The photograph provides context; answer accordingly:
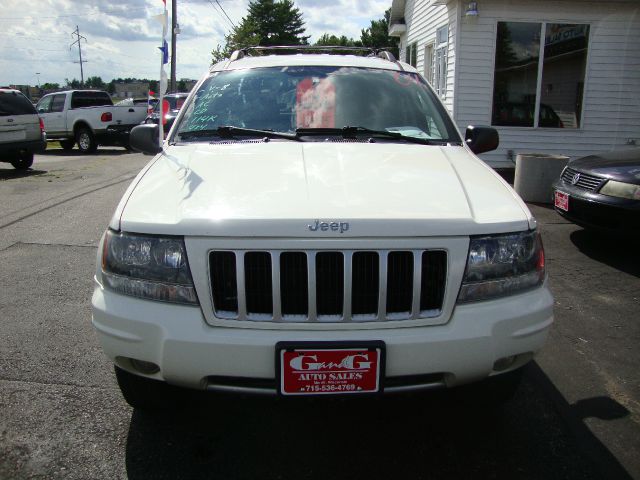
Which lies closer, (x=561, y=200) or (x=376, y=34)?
(x=561, y=200)

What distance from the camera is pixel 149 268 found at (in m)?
2.37

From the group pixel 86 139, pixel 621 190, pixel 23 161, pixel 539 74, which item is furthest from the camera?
pixel 86 139

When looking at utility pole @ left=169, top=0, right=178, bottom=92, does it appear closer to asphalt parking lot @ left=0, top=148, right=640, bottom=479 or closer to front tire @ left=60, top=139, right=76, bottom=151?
front tire @ left=60, top=139, right=76, bottom=151

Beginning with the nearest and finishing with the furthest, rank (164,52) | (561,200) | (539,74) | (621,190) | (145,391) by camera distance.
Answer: (145,391)
(164,52)
(621,190)
(561,200)
(539,74)

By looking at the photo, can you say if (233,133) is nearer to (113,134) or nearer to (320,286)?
(320,286)

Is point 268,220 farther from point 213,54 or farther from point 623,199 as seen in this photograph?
point 213,54

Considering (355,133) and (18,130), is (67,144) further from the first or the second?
(355,133)

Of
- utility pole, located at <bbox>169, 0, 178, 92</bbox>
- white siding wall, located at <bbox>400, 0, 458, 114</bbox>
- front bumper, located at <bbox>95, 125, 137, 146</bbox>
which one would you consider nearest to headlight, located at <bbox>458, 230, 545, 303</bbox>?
white siding wall, located at <bbox>400, 0, 458, 114</bbox>

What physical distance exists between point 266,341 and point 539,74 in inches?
417

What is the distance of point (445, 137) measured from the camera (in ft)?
11.6

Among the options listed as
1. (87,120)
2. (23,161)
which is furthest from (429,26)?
(87,120)

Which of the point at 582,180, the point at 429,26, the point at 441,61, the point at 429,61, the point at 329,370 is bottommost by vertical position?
the point at 329,370

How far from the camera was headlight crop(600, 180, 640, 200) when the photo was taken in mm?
5488

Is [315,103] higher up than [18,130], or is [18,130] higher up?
[315,103]
